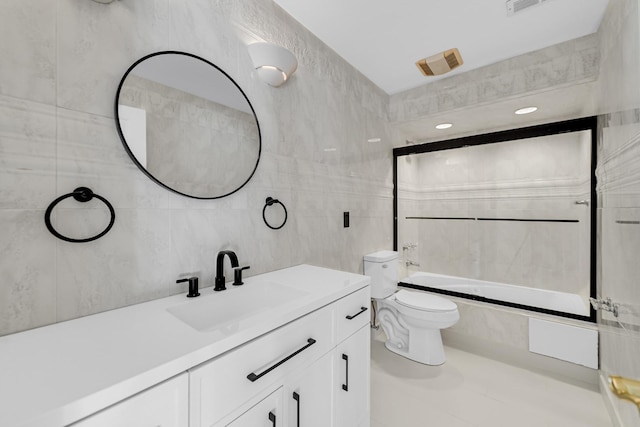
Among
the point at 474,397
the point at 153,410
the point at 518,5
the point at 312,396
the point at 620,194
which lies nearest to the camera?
the point at 153,410

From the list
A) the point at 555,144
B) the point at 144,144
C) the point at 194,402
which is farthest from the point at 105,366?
the point at 555,144

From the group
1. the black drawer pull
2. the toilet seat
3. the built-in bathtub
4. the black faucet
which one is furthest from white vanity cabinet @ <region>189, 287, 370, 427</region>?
the built-in bathtub

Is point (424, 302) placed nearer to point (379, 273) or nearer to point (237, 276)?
point (379, 273)

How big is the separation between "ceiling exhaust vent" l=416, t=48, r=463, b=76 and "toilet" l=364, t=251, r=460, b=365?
1704mm

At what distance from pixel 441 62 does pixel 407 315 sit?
6.99 feet

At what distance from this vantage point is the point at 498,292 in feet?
8.68

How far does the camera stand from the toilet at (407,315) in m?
2.07

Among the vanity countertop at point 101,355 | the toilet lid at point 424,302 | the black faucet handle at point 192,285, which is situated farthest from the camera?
the toilet lid at point 424,302

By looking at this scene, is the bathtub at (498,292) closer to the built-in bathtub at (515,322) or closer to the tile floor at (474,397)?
the built-in bathtub at (515,322)

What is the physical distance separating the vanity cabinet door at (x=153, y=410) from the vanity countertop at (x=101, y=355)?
0.05 feet

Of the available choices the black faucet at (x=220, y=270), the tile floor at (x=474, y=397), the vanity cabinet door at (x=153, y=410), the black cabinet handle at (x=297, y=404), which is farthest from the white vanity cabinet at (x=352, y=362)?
the vanity cabinet door at (x=153, y=410)

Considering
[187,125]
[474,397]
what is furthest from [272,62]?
[474,397]

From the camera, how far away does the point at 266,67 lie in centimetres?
145

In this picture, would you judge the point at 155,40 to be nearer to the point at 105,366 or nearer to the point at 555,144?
the point at 105,366
